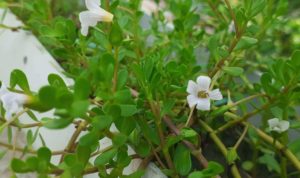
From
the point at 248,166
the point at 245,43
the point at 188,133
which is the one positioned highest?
the point at 245,43

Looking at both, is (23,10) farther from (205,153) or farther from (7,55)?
(205,153)

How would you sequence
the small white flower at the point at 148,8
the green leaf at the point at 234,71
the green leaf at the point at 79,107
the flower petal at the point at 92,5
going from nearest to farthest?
1. the green leaf at the point at 79,107
2. the flower petal at the point at 92,5
3. the green leaf at the point at 234,71
4. the small white flower at the point at 148,8

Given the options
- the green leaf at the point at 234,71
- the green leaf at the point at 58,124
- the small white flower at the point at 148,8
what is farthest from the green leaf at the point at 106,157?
the small white flower at the point at 148,8

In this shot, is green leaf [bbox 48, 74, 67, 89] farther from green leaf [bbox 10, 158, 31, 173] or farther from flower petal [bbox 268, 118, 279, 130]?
flower petal [bbox 268, 118, 279, 130]

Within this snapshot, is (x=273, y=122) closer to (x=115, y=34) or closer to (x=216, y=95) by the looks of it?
(x=216, y=95)

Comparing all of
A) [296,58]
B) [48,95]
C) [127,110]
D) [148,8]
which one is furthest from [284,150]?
[148,8]

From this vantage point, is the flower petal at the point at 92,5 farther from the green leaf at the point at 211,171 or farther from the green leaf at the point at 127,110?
the green leaf at the point at 211,171

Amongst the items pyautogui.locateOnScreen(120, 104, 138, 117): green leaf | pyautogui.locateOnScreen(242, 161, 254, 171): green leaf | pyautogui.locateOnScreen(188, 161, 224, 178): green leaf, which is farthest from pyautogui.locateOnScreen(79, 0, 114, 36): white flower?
Result: pyautogui.locateOnScreen(242, 161, 254, 171): green leaf
